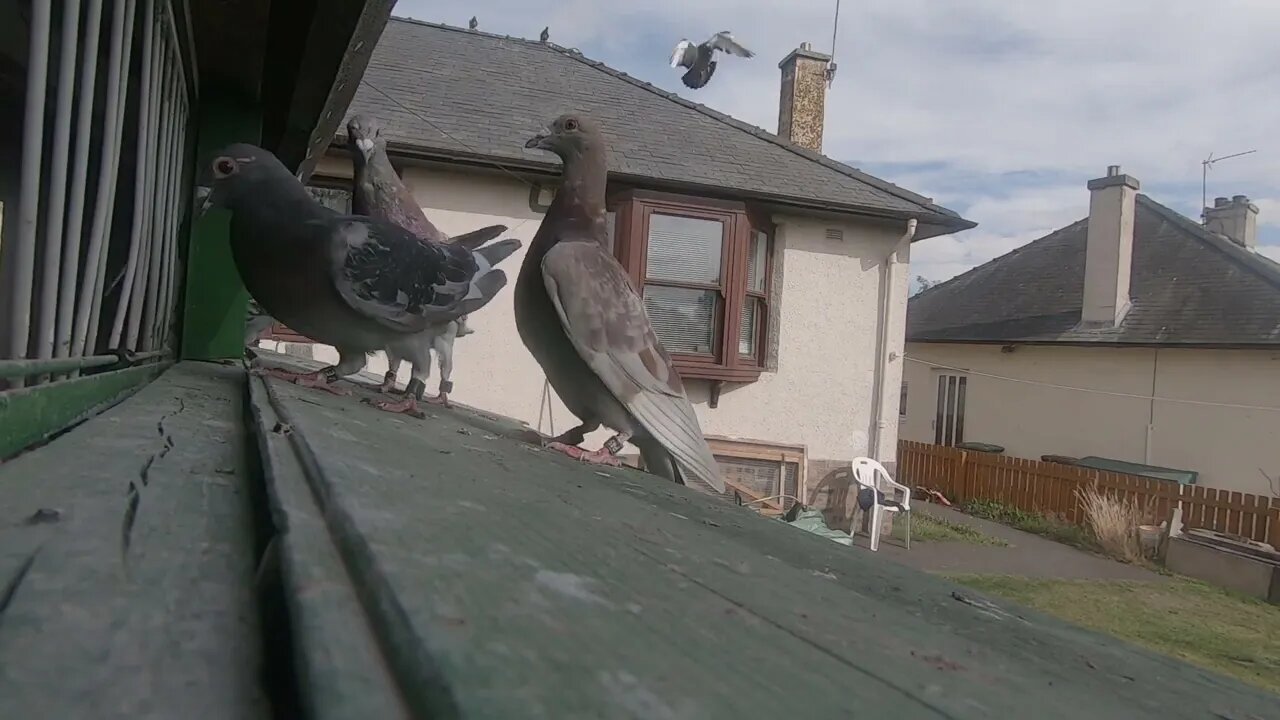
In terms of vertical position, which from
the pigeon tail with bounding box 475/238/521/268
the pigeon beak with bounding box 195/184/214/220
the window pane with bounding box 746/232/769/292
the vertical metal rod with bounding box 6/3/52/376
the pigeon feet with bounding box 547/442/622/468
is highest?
the window pane with bounding box 746/232/769/292

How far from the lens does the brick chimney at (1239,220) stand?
20188mm

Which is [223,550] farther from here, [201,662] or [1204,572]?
[1204,572]

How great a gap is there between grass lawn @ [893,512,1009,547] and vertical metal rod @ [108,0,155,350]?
407 inches

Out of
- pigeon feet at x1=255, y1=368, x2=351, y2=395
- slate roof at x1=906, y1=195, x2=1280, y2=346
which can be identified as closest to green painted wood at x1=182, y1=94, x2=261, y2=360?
pigeon feet at x1=255, y1=368, x2=351, y2=395

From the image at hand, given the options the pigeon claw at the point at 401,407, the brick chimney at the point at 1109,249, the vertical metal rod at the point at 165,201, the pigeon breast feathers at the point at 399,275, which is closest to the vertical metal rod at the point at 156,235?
the vertical metal rod at the point at 165,201

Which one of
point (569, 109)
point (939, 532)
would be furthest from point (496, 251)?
point (939, 532)

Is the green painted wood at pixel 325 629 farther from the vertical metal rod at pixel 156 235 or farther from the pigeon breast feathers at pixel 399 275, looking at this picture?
the pigeon breast feathers at pixel 399 275

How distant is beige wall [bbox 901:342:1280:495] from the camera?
562 inches

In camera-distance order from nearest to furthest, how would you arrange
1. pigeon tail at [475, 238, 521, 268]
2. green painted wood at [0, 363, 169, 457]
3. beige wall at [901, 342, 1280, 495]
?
green painted wood at [0, 363, 169, 457], pigeon tail at [475, 238, 521, 268], beige wall at [901, 342, 1280, 495]

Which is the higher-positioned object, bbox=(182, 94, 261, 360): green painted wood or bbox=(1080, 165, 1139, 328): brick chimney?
bbox=(1080, 165, 1139, 328): brick chimney

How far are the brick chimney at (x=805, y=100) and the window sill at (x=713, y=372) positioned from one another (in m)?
4.39

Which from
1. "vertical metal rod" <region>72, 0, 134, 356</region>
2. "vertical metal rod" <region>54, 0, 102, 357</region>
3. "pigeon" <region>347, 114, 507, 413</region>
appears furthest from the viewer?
"pigeon" <region>347, 114, 507, 413</region>

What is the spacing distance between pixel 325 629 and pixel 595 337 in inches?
110

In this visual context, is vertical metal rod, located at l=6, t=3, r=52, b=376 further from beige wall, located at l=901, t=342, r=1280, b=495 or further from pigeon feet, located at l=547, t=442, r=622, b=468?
beige wall, located at l=901, t=342, r=1280, b=495
